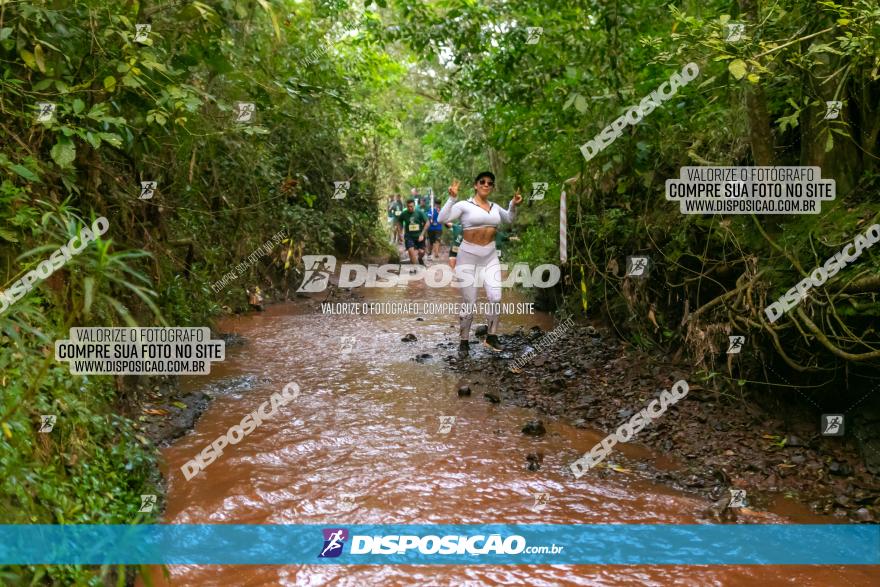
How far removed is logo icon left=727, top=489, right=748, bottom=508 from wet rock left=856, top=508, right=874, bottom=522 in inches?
25.4

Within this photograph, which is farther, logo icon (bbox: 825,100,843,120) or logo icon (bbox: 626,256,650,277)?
logo icon (bbox: 626,256,650,277)

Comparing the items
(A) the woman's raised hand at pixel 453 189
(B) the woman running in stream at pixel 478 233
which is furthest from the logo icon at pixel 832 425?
(A) the woman's raised hand at pixel 453 189

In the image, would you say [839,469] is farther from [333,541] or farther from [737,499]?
[333,541]

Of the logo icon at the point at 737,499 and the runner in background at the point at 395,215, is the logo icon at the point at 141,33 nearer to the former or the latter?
the logo icon at the point at 737,499

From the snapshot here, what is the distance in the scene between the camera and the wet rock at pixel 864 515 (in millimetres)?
4012

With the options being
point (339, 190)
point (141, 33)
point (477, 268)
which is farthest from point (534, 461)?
point (339, 190)

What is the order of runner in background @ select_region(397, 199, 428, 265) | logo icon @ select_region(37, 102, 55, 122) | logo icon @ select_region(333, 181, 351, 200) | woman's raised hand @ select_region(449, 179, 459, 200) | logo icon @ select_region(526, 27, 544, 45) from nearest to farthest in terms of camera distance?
logo icon @ select_region(37, 102, 55, 122) < woman's raised hand @ select_region(449, 179, 459, 200) < logo icon @ select_region(526, 27, 544, 45) < logo icon @ select_region(333, 181, 351, 200) < runner in background @ select_region(397, 199, 428, 265)

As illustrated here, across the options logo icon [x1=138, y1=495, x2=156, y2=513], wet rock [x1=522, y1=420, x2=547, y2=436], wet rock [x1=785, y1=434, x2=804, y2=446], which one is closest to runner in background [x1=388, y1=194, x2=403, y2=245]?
wet rock [x1=522, y1=420, x2=547, y2=436]

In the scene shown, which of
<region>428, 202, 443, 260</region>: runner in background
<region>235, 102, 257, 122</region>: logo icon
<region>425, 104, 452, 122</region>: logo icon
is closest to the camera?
<region>235, 102, 257, 122</region>: logo icon

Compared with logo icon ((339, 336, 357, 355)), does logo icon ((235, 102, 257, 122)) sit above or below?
above

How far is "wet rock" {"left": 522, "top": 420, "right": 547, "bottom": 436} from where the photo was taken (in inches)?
218

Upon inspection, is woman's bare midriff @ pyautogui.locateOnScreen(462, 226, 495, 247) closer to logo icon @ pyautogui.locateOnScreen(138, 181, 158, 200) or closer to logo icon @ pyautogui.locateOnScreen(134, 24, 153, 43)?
logo icon @ pyautogui.locateOnScreen(138, 181, 158, 200)

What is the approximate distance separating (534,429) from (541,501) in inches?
49.5

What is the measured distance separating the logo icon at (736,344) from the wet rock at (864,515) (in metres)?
1.57
